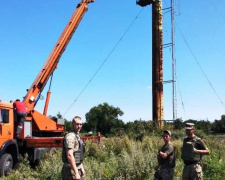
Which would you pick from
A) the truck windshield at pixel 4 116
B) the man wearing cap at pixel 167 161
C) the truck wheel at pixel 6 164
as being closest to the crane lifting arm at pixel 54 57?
the truck windshield at pixel 4 116

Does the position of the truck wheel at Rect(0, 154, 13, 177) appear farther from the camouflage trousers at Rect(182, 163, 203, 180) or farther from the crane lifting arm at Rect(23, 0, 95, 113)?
the camouflage trousers at Rect(182, 163, 203, 180)

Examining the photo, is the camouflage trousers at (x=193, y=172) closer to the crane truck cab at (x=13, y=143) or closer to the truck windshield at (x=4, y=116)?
the crane truck cab at (x=13, y=143)

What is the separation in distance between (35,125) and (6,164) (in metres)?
3.09

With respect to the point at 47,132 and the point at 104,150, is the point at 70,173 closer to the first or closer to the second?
the point at 104,150

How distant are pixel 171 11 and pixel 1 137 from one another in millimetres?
14438

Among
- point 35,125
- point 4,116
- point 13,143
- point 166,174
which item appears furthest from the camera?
point 35,125

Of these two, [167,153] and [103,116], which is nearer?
[167,153]

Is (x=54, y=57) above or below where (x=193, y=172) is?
above

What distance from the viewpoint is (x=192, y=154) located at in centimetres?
577

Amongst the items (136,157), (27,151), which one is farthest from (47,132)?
(136,157)

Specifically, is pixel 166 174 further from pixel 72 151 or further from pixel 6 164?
pixel 6 164

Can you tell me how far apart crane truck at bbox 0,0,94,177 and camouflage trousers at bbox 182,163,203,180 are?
19.6ft

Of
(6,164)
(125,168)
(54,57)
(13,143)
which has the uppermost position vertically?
(54,57)

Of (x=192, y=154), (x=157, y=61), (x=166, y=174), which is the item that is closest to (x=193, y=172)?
(x=192, y=154)
